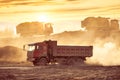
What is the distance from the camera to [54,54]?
4322 centimetres

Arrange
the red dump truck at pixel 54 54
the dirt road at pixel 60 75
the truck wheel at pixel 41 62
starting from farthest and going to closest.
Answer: the red dump truck at pixel 54 54, the truck wheel at pixel 41 62, the dirt road at pixel 60 75

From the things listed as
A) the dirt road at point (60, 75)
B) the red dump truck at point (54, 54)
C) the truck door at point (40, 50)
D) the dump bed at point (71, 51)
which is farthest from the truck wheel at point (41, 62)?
the dirt road at point (60, 75)

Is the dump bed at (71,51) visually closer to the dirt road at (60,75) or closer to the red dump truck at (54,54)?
the red dump truck at (54,54)

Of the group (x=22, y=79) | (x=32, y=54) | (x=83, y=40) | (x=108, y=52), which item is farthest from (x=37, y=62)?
(x=83, y=40)

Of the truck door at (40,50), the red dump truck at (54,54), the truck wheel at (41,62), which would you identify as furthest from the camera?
the truck door at (40,50)

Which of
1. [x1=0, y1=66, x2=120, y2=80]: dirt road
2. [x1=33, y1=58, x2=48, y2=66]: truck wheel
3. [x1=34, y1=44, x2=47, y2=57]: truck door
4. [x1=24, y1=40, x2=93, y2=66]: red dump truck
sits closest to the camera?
[x1=0, y1=66, x2=120, y2=80]: dirt road

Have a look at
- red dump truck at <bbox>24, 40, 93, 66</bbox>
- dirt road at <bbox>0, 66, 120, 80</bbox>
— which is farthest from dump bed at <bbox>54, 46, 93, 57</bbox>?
dirt road at <bbox>0, 66, 120, 80</bbox>

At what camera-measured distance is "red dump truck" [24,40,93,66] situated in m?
42.8

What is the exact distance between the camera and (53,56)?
43.2 m

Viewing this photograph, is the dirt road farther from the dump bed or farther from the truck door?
the dump bed

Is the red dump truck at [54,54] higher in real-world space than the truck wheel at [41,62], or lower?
higher

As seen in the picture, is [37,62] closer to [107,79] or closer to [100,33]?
[107,79]

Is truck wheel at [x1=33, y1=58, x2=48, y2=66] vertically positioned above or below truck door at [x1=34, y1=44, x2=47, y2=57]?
below

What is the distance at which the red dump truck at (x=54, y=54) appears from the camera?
4284 centimetres
